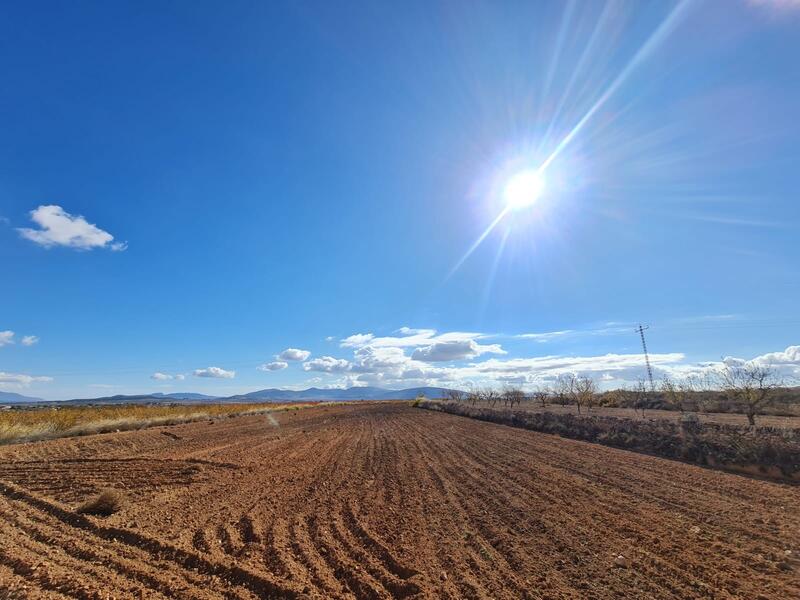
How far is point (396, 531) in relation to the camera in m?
7.14

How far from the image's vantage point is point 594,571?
5.60 m

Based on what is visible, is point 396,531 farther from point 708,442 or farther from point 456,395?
point 456,395

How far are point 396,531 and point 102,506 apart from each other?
594cm

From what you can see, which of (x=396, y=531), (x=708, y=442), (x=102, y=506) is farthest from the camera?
(x=708, y=442)

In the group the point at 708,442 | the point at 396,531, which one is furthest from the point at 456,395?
the point at 396,531

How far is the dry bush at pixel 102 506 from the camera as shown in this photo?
25.9ft

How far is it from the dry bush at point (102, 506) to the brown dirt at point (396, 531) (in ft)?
0.88

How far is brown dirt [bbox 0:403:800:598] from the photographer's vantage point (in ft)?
16.9

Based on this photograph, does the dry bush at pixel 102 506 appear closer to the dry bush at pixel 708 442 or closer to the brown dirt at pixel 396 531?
the brown dirt at pixel 396 531

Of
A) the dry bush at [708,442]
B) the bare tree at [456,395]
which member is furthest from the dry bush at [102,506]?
the bare tree at [456,395]

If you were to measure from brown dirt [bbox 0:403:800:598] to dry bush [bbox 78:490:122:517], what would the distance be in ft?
0.88

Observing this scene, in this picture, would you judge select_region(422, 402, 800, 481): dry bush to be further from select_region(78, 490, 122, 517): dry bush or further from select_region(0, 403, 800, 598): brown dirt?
select_region(78, 490, 122, 517): dry bush

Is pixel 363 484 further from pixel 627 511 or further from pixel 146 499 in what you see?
pixel 627 511

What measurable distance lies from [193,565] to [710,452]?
16.5 meters
